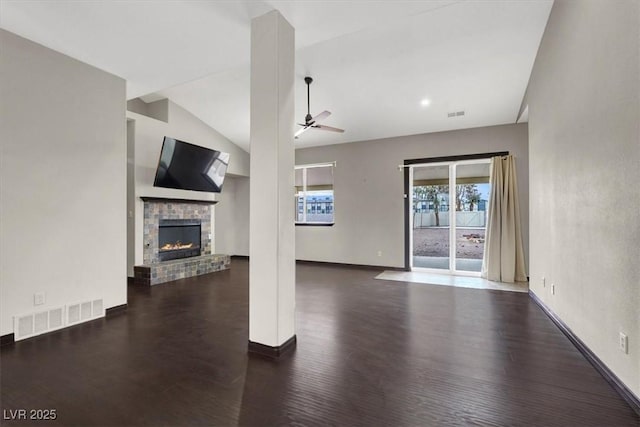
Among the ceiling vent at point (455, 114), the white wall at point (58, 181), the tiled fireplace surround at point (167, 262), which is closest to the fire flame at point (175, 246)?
the tiled fireplace surround at point (167, 262)

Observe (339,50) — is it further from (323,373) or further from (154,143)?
(154,143)

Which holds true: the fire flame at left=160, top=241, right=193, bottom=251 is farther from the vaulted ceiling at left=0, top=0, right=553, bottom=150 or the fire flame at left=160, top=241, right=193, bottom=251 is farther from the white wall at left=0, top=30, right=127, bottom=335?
the vaulted ceiling at left=0, top=0, right=553, bottom=150

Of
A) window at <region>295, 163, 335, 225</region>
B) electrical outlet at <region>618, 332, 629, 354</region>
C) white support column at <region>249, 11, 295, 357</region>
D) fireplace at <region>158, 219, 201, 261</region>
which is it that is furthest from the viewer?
window at <region>295, 163, 335, 225</region>

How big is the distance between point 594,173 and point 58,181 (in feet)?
16.2

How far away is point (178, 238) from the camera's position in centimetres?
612

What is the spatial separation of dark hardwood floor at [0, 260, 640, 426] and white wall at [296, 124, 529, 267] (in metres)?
2.95

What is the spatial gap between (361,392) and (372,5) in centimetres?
296

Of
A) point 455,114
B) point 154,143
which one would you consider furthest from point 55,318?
point 455,114

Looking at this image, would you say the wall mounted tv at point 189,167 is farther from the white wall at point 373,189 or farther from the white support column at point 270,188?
the white support column at point 270,188

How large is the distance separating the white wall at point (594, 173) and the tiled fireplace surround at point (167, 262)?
5673 mm

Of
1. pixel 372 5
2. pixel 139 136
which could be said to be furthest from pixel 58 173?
pixel 372 5

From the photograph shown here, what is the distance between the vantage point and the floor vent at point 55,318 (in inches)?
111

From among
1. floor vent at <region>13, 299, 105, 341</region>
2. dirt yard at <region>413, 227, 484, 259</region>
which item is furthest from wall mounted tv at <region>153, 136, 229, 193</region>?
dirt yard at <region>413, 227, 484, 259</region>

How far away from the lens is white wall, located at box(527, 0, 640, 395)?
180 centimetres
